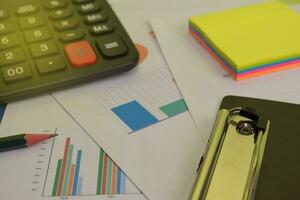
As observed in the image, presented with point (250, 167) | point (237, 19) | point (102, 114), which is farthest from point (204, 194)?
point (237, 19)

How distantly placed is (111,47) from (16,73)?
10cm

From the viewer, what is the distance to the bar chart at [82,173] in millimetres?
319

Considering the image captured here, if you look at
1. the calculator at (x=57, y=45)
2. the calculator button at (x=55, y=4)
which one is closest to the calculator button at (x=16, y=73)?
the calculator at (x=57, y=45)

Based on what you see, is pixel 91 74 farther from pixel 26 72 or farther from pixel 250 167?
pixel 250 167

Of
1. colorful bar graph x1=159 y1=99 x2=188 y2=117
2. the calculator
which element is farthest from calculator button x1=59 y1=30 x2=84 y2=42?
colorful bar graph x1=159 y1=99 x2=188 y2=117

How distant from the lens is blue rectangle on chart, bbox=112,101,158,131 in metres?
0.38

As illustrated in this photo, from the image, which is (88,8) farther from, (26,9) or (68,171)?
(68,171)

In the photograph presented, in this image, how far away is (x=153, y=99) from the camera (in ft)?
1.35

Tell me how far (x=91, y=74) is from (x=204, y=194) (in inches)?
7.6

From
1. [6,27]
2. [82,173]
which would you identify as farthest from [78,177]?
[6,27]

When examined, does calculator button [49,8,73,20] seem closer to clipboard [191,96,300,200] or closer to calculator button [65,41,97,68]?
calculator button [65,41,97,68]

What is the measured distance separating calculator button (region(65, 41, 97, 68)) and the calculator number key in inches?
2.8

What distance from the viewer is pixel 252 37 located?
455 mm

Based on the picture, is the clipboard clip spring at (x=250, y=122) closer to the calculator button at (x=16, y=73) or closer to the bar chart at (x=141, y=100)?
the bar chart at (x=141, y=100)
